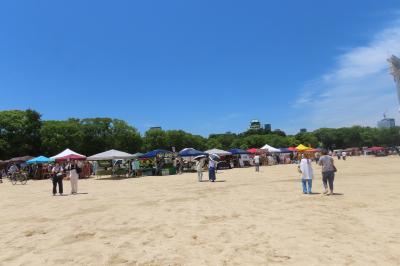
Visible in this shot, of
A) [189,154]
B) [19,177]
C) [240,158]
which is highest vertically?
[189,154]

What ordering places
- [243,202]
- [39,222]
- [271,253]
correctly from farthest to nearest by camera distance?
[243,202]
[39,222]
[271,253]

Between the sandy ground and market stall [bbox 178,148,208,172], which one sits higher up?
market stall [bbox 178,148,208,172]

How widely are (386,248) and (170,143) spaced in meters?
86.0

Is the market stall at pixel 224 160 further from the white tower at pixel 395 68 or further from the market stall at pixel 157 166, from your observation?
the white tower at pixel 395 68

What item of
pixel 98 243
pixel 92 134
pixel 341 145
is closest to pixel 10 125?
pixel 92 134

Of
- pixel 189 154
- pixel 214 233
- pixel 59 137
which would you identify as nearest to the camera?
pixel 214 233

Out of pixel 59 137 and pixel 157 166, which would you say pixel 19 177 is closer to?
pixel 157 166

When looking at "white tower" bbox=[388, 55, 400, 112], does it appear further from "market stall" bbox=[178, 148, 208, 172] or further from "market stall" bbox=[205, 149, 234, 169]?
"market stall" bbox=[178, 148, 208, 172]

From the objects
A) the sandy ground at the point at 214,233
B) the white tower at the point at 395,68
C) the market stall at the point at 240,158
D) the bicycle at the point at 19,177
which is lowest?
the sandy ground at the point at 214,233

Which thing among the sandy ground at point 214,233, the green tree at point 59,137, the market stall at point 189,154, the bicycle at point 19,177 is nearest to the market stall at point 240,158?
the market stall at point 189,154

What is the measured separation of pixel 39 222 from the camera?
36.3 ft

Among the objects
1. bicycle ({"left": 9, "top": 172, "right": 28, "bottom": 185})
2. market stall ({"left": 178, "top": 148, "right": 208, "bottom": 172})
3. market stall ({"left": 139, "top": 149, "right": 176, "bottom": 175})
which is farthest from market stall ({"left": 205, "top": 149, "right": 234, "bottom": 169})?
bicycle ({"left": 9, "top": 172, "right": 28, "bottom": 185})

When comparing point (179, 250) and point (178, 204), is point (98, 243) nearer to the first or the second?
point (179, 250)

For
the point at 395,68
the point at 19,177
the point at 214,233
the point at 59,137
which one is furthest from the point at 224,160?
the point at 395,68
